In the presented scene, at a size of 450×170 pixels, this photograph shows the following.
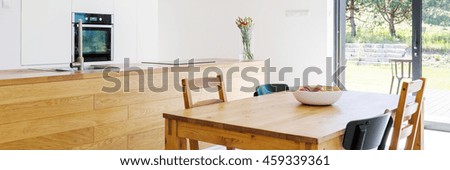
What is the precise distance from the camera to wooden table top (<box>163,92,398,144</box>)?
6.24 feet

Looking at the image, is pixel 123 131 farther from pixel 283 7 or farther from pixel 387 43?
pixel 387 43

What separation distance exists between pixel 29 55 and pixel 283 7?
2.90m

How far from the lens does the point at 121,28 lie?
5.46 m

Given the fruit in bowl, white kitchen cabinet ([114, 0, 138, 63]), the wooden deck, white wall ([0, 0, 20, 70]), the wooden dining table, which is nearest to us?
the wooden dining table

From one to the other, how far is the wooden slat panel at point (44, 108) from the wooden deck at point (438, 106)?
3.79 metres

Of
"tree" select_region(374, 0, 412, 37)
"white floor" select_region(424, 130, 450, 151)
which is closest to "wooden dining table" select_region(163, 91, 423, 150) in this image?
"white floor" select_region(424, 130, 450, 151)

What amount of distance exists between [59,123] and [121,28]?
2744 mm

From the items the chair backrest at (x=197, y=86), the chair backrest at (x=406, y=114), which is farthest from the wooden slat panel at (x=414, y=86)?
the chair backrest at (x=197, y=86)

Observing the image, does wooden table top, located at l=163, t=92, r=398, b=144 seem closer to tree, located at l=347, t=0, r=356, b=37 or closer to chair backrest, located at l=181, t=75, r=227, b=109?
chair backrest, located at l=181, t=75, r=227, b=109

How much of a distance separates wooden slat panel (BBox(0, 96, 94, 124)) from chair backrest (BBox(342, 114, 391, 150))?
180 cm

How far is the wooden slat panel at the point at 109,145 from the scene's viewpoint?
10.1 ft

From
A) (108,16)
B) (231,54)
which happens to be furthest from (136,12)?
(231,54)

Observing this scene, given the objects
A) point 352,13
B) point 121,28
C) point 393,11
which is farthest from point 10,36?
point 393,11

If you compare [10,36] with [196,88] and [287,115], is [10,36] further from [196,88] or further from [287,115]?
[287,115]
